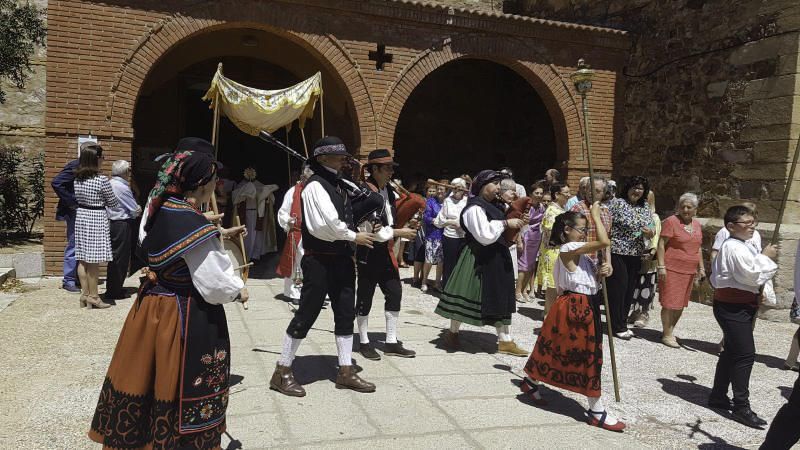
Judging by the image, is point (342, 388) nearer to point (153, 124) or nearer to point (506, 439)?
point (506, 439)

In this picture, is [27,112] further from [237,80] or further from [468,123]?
[468,123]

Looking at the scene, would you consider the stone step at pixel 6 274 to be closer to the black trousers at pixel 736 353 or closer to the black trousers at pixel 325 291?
the black trousers at pixel 325 291

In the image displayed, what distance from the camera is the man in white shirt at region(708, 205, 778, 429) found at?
13.5 feet

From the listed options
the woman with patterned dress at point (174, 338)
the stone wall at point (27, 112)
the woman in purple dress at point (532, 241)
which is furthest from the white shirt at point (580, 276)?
the stone wall at point (27, 112)

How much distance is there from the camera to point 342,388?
4.24 metres

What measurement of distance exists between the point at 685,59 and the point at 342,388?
857 centimetres

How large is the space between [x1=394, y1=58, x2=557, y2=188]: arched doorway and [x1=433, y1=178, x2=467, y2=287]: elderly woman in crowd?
647 centimetres

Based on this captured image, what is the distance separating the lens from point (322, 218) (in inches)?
153

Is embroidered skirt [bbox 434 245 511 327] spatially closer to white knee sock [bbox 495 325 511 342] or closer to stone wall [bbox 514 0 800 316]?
white knee sock [bbox 495 325 511 342]

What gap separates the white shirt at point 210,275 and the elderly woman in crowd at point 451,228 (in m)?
3.63

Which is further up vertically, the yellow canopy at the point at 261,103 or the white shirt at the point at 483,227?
the yellow canopy at the point at 261,103

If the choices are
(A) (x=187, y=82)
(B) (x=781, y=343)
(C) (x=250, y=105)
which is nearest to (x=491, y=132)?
(A) (x=187, y=82)

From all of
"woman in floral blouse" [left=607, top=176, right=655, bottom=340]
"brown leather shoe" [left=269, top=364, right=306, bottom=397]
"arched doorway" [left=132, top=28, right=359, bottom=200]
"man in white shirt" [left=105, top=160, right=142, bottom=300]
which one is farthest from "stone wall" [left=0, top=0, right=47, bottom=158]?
"woman in floral blouse" [left=607, top=176, right=655, bottom=340]

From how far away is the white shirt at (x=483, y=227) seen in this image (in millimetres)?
4941
